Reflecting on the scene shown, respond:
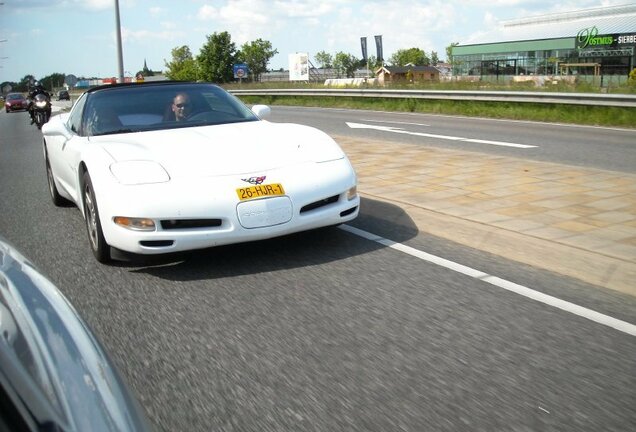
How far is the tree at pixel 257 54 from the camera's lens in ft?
472

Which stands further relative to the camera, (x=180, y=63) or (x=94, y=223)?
(x=180, y=63)

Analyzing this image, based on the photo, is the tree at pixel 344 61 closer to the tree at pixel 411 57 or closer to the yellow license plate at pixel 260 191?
the tree at pixel 411 57

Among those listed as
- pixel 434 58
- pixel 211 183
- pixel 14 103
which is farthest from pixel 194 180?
pixel 434 58

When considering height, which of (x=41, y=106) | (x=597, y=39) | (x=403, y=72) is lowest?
(x=41, y=106)

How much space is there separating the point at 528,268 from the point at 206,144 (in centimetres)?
249

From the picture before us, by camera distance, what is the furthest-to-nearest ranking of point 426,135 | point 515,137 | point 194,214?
1. point 426,135
2. point 515,137
3. point 194,214

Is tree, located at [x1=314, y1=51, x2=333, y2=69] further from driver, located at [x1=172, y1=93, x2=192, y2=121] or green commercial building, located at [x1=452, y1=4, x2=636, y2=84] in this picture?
driver, located at [x1=172, y1=93, x2=192, y2=121]

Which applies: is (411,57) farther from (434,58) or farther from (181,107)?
(181,107)

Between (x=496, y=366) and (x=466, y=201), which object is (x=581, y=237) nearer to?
(x=466, y=201)

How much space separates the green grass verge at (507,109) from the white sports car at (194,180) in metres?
12.2

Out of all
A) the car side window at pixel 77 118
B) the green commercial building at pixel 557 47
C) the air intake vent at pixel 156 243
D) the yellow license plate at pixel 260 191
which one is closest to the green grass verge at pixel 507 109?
the car side window at pixel 77 118

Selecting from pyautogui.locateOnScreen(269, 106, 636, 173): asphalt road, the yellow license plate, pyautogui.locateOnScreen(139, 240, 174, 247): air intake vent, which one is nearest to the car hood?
the yellow license plate

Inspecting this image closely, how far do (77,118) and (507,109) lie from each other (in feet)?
48.5

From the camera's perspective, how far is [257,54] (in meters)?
146
